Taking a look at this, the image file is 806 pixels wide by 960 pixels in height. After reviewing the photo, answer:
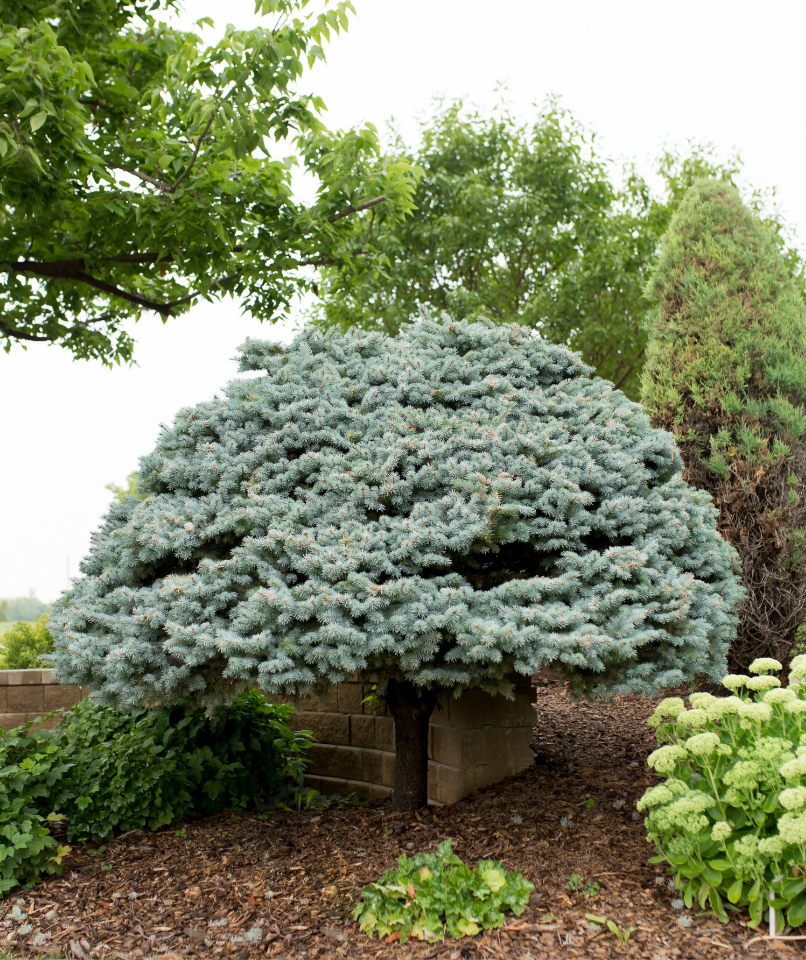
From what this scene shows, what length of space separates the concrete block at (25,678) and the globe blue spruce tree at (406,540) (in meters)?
2.45

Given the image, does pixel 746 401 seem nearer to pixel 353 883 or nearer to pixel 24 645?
pixel 353 883

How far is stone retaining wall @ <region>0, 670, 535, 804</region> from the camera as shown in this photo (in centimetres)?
409

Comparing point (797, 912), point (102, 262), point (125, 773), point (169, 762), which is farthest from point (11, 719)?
point (797, 912)

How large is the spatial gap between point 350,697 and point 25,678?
2585 millimetres

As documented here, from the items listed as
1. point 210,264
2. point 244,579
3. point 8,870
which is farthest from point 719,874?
point 210,264

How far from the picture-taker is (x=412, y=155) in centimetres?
1128

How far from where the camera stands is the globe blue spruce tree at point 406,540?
9.21ft

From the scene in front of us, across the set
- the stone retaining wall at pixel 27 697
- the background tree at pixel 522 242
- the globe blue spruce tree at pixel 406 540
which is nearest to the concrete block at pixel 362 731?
the globe blue spruce tree at pixel 406 540

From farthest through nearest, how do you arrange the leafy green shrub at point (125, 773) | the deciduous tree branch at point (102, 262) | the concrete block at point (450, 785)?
the deciduous tree branch at point (102, 262), the concrete block at point (450, 785), the leafy green shrub at point (125, 773)

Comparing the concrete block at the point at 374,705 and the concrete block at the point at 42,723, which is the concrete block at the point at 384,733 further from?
the concrete block at the point at 42,723

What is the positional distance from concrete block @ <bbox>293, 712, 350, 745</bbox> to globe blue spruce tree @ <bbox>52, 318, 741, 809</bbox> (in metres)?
1.26

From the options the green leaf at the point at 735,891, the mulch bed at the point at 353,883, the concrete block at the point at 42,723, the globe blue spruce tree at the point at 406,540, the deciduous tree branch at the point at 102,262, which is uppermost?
the deciduous tree branch at the point at 102,262

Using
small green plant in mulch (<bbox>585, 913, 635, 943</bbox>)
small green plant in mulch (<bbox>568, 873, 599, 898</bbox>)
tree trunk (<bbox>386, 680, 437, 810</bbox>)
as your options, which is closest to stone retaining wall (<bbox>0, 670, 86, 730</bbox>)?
tree trunk (<bbox>386, 680, 437, 810</bbox>)

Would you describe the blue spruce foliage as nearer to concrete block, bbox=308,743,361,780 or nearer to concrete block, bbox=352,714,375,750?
concrete block, bbox=352,714,375,750
